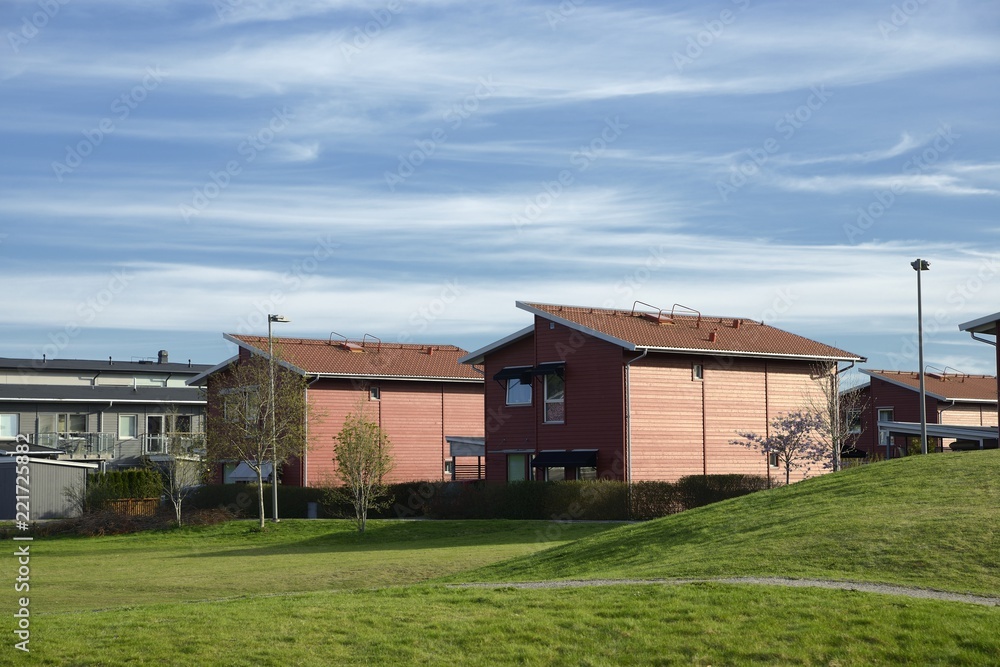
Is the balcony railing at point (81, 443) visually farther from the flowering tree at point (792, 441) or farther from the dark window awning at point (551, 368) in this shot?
the flowering tree at point (792, 441)

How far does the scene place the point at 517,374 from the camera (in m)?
42.7

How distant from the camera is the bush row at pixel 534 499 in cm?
3544

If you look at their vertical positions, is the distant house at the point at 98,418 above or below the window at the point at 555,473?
above

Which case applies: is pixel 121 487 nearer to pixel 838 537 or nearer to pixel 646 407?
pixel 646 407

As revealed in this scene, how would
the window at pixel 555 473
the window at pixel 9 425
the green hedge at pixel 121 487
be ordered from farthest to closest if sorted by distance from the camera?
the window at pixel 9 425 → the green hedge at pixel 121 487 → the window at pixel 555 473

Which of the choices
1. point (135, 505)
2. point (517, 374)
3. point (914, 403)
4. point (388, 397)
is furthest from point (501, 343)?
point (914, 403)

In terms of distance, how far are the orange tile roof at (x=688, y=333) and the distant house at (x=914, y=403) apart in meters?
11.4

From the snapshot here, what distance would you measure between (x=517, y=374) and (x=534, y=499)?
6.62 meters

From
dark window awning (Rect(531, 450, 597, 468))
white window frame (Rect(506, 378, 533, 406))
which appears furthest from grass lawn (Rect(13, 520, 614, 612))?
white window frame (Rect(506, 378, 533, 406))

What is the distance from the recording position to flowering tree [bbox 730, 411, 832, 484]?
40875mm

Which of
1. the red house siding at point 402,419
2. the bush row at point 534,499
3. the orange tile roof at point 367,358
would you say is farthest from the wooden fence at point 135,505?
the orange tile roof at point 367,358

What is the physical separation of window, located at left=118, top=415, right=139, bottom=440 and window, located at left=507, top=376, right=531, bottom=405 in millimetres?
28415

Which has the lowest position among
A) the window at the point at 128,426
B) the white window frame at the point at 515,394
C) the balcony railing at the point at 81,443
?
the balcony railing at the point at 81,443

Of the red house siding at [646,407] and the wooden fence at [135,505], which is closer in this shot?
the red house siding at [646,407]
